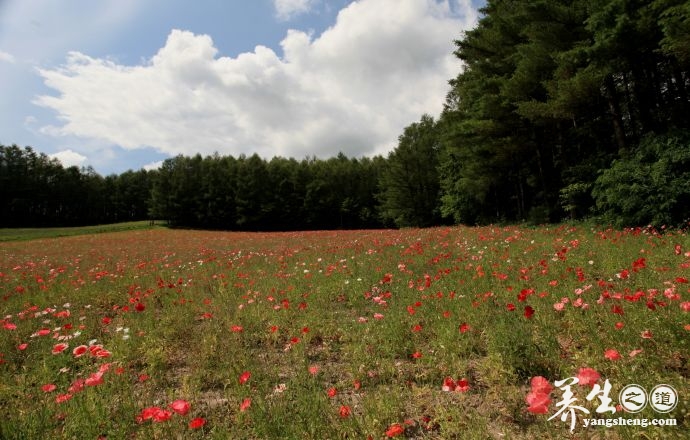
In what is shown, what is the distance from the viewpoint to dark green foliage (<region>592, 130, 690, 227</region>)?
9930 mm

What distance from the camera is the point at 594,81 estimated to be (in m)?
12.7

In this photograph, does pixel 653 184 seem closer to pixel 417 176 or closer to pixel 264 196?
pixel 417 176

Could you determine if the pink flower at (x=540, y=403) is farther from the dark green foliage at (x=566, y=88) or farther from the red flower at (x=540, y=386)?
the dark green foliage at (x=566, y=88)

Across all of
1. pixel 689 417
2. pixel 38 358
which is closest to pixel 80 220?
pixel 38 358

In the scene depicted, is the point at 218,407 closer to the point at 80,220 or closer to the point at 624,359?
the point at 624,359

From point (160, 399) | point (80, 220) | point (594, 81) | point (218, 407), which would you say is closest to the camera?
point (218, 407)

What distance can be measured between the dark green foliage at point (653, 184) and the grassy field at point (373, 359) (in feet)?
12.7

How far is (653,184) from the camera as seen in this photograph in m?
10.4

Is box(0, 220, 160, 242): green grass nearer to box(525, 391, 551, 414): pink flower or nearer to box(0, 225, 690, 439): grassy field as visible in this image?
box(0, 225, 690, 439): grassy field

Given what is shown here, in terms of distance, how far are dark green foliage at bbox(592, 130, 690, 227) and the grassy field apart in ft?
12.7

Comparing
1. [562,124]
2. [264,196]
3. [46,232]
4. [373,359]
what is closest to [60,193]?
[46,232]

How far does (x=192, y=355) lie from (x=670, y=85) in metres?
23.6

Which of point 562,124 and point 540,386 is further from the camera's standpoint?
point 562,124

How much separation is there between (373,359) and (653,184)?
11.2 meters
